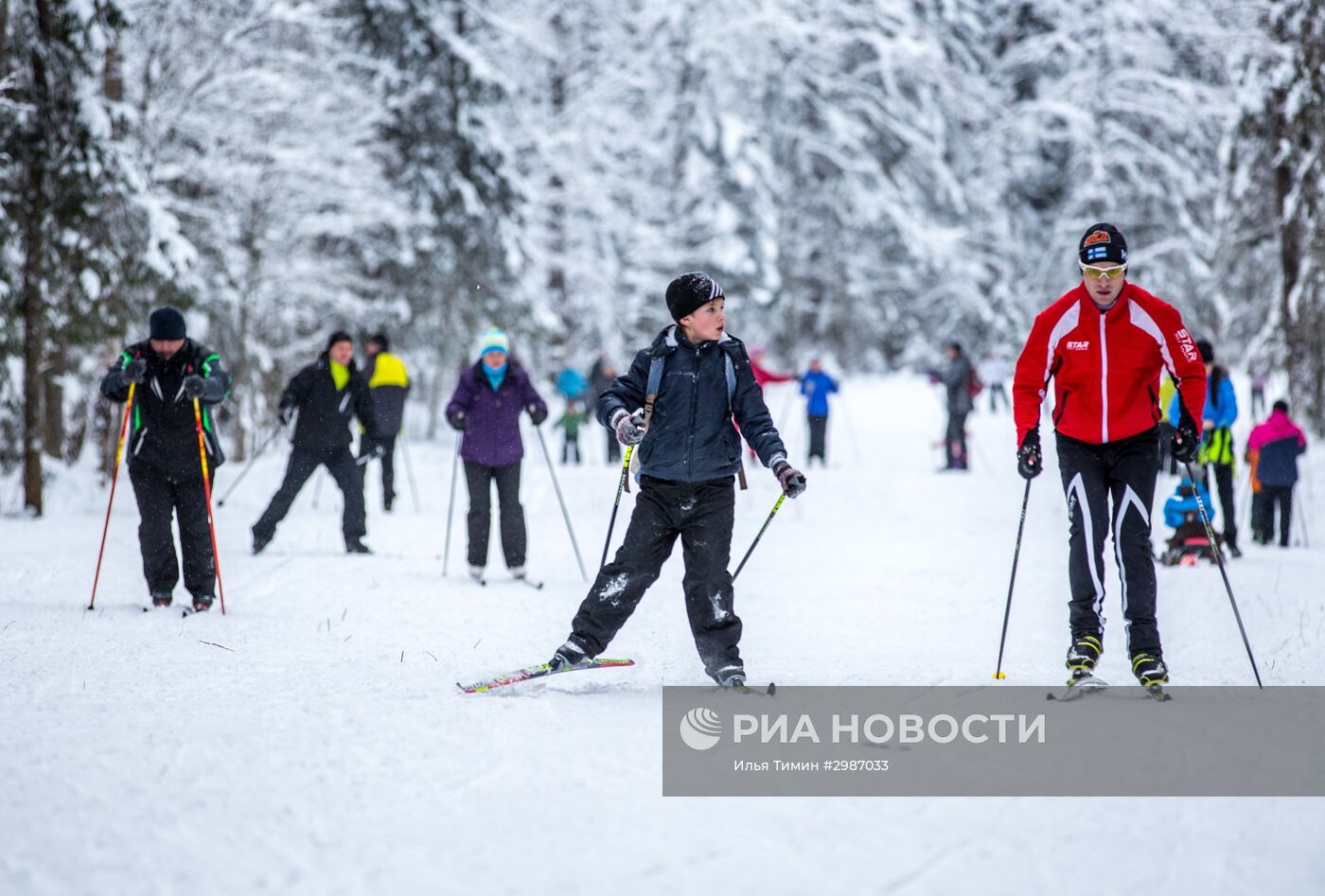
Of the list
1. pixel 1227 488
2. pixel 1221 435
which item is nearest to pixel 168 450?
pixel 1221 435

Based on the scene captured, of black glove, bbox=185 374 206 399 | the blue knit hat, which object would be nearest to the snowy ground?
black glove, bbox=185 374 206 399

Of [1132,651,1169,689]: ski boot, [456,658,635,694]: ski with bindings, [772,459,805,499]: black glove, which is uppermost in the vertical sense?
[772,459,805,499]: black glove

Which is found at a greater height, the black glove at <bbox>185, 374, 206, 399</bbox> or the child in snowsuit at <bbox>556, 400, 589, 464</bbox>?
the black glove at <bbox>185, 374, 206, 399</bbox>

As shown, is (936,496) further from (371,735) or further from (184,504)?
(371,735)

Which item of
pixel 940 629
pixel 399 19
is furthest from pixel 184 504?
pixel 399 19

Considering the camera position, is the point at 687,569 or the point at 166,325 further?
the point at 166,325

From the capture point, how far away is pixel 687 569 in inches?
191

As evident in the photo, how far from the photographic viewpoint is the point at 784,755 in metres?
3.89

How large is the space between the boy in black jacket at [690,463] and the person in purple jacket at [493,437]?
3506 mm

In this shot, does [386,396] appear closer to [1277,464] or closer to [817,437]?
[817,437]

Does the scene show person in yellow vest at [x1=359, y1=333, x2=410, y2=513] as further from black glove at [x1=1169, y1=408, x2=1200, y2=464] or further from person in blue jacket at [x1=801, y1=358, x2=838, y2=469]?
black glove at [x1=1169, y1=408, x2=1200, y2=464]

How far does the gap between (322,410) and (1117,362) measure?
22.2 feet

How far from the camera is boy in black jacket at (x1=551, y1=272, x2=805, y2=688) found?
15.6ft

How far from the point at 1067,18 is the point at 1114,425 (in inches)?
1284
